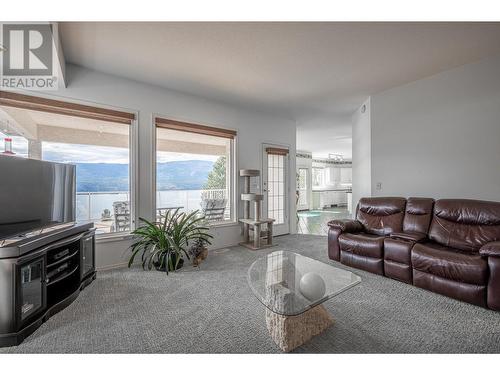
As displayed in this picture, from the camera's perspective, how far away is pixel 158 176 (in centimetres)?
382

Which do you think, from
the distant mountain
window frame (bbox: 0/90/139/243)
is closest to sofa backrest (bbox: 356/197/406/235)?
the distant mountain

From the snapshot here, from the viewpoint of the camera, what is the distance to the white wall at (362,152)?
13.5ft

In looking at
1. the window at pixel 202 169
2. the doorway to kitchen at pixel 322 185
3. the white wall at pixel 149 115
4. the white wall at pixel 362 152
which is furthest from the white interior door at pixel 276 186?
the doorway to kitchen at pixel 322 185

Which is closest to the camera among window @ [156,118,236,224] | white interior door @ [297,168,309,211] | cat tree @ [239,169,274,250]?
cat tree @ [239,169,274,250]

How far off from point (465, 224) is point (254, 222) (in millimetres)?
2857

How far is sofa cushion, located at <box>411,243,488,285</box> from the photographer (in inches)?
80.4

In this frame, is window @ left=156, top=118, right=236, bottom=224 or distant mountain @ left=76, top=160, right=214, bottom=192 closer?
distant mountain @ left=76, top=160, right=214, bottom=192

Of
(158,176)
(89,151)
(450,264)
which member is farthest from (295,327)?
(89,151)

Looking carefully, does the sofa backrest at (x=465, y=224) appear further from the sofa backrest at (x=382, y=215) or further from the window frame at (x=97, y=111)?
the window frame at (x=97, y=111)

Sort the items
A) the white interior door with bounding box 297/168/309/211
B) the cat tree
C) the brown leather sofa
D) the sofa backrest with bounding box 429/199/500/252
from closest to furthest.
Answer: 1. the brown leather sofa
2. the sofa backrest with bounding box 429/199/500/252
3. the cat tree
4. the white interior door with bounding box 297/168/309/211

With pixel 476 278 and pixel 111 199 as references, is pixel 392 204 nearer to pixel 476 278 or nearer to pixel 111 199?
pixel 476 278

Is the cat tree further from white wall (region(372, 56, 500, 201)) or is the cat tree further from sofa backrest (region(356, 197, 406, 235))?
white wall (region(372, 56, 500, 201))

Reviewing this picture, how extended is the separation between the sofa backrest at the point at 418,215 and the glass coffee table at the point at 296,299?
5.37 ft
